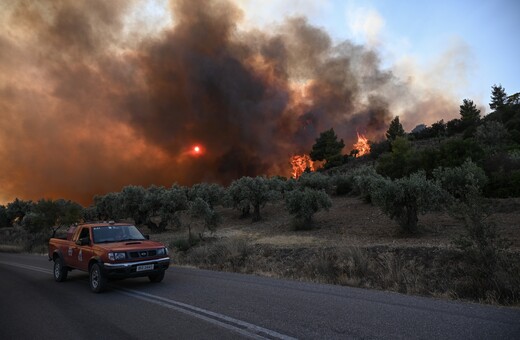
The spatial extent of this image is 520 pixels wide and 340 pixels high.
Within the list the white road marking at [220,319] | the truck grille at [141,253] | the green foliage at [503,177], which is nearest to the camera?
the white road marking at [220,319]

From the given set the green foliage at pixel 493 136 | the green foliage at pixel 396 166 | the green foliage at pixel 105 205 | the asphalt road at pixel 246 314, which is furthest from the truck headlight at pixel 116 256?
the green foliage at pixel 493 136

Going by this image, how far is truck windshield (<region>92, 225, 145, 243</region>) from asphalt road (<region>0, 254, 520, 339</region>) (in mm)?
1538

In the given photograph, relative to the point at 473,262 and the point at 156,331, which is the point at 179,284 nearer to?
the point at 156,331

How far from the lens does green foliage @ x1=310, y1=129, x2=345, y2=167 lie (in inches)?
3666

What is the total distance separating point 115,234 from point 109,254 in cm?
175

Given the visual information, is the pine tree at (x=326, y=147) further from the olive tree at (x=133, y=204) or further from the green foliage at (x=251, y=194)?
the olive tree at (x=133, y=204)

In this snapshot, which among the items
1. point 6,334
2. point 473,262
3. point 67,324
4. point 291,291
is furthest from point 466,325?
point 6,334

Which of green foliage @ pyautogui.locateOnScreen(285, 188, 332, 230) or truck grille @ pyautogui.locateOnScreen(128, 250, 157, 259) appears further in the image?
green foliage @ pyautogui.locateOnScreen(285, 188, 332, 230)

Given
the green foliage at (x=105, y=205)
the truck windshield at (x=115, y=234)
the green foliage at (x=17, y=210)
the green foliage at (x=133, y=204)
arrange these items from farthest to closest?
1. the green foliage at (x=17, y=210)
2. the green foliage at (x=105, y=205)
3. the green foliage at (x=133, y=204)
4. the truck windshield at (x=115, y=234)

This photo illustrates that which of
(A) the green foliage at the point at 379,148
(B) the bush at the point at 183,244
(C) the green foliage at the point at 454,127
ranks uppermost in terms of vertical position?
(C) the green foliage at the point at 454,127

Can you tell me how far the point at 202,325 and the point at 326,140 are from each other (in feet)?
302

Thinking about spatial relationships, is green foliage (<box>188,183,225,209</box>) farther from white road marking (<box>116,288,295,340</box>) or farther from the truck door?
white road marking (<box>116,288,295,340</box>)

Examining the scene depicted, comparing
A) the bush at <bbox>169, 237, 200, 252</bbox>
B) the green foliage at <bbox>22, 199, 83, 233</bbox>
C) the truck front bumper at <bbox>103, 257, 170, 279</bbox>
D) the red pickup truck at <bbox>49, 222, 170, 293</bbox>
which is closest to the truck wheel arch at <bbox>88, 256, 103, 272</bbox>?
the red pickup truck at <bbox>49, 222, 170, 293</bbox>

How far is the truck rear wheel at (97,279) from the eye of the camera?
9641 mm
